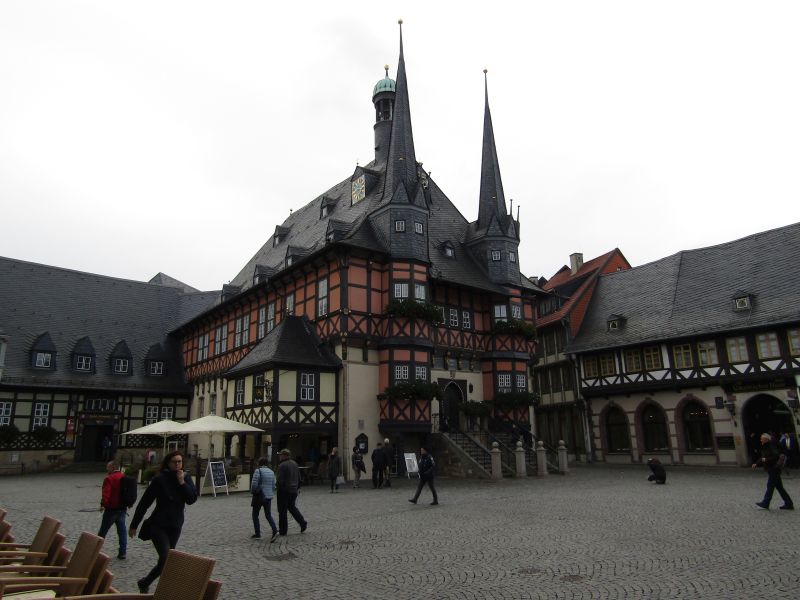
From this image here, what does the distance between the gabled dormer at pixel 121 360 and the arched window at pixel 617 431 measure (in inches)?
1220

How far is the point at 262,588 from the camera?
794 centimetres

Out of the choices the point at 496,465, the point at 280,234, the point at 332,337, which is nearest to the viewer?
the point at 496,465

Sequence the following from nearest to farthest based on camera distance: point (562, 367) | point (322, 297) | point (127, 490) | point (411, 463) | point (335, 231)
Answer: point (127, 490)
point (411, 463)
point (322, 297)
point (335, 231)
point (562, 367)

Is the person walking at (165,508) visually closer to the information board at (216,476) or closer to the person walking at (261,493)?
the person walking at (261,493)

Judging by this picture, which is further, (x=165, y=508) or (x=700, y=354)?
(x=700, y=354)

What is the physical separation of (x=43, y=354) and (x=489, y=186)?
29384 mm

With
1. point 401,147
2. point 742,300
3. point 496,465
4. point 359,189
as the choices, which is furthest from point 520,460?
point 359,189

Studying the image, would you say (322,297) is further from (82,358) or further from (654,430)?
(82,358)

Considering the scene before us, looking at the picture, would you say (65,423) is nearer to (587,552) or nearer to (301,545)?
(301,545)

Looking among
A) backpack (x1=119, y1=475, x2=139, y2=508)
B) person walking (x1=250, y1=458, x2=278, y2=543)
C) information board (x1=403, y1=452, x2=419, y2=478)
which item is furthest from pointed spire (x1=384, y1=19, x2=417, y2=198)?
backpack (x1=119, y1=475, x2=139, y2=508)

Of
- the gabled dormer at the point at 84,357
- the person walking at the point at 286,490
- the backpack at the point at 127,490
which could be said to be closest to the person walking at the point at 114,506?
the backpack at the point at 127,490

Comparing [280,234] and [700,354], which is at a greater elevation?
[280,234]

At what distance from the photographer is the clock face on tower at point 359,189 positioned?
33272 mm

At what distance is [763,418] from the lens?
Answer: 93.4ft
